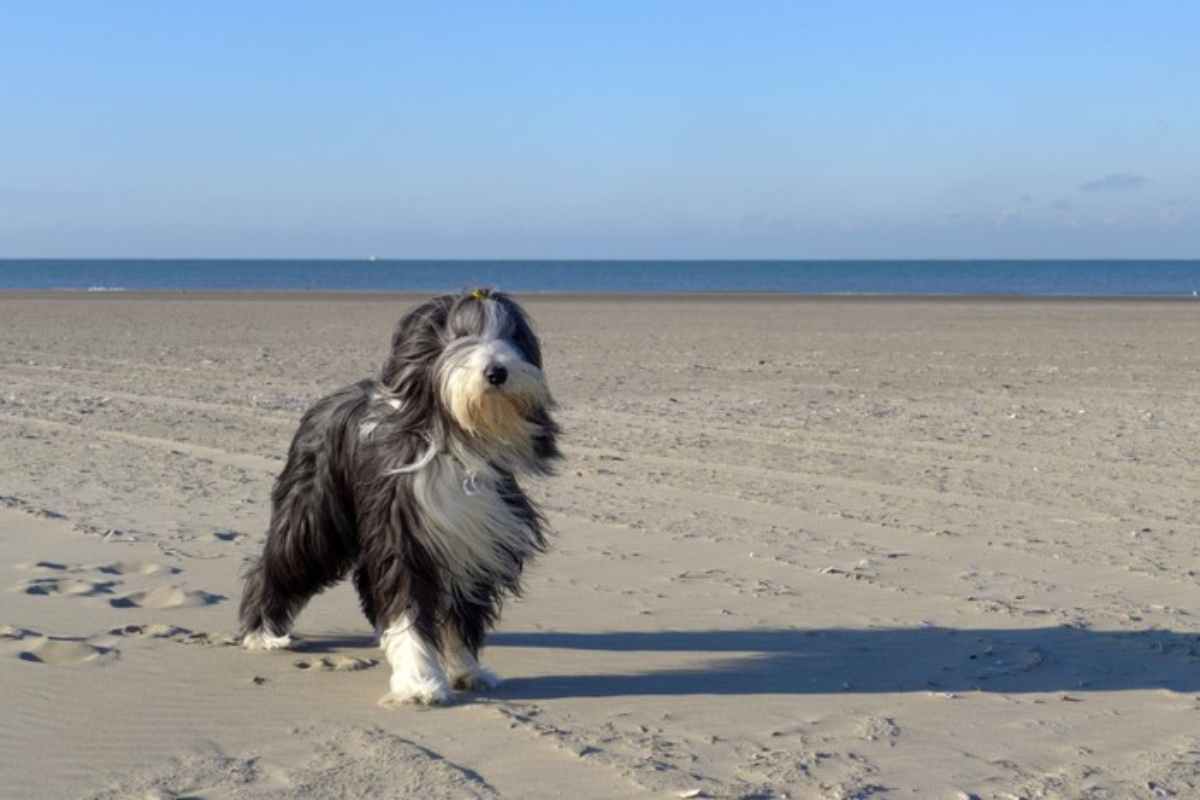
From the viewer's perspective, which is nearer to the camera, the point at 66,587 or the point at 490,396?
the point at 490,396

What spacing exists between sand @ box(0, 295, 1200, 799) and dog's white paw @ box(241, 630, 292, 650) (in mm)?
65

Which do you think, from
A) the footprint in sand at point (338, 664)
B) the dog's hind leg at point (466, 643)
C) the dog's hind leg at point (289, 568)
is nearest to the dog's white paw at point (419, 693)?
the dog's hind leg at point (466, 643)

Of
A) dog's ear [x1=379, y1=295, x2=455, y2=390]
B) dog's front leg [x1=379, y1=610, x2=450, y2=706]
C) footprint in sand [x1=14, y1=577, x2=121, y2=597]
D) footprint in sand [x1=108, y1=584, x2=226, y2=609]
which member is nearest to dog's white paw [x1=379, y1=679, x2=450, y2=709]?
dog's front leg [x1=379, y1=610, x2=450, y2=706]

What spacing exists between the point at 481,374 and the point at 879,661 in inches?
89.1

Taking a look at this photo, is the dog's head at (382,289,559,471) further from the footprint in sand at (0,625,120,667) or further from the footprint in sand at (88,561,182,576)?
the footprint in sand at (88,561,182,576)

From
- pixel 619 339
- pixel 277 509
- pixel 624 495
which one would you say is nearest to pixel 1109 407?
pixel 624 495

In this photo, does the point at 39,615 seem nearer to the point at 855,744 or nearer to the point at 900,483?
the point at 855,744

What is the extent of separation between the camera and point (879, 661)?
6.91m

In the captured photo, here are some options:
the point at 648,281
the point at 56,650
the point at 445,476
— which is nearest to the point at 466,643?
the point at 445,476

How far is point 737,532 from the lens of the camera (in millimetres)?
9516

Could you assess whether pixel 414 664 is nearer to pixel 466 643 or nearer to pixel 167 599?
pixel 466 643

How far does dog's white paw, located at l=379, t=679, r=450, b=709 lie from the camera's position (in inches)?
241

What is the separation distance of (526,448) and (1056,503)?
5472 millimetres

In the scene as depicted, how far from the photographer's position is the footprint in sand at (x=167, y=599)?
7.63 m
